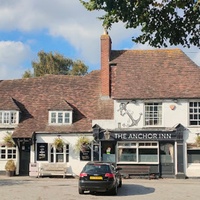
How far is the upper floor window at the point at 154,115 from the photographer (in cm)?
2708

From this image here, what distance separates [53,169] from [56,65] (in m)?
30.7

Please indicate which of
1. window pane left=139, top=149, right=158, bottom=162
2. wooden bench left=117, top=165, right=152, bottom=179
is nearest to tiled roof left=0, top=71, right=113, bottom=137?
window pane left=139, top=149, right=158, bottom=162

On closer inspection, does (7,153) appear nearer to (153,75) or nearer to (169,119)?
(169,119)

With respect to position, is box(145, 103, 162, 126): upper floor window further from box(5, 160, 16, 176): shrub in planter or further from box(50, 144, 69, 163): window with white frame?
box(5, 160, 16, 176): shrub in planter

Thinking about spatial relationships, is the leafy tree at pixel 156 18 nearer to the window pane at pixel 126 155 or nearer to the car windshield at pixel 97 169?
the car windshield at pixel 97 169

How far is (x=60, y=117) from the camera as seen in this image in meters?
28.6

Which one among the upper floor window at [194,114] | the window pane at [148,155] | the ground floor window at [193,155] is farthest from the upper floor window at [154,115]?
the ground floor window at [193,155]

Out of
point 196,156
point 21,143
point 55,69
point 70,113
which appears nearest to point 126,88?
point 70,113

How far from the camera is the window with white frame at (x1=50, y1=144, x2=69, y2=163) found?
27.8 metres

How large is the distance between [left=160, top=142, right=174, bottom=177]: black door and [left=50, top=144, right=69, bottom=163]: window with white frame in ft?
22.4

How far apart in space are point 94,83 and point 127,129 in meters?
5.70

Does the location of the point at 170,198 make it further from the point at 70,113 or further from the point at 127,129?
the point at 70,113

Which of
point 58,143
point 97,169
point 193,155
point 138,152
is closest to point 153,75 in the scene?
point 138,152

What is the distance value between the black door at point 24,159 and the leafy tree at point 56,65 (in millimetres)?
27152
